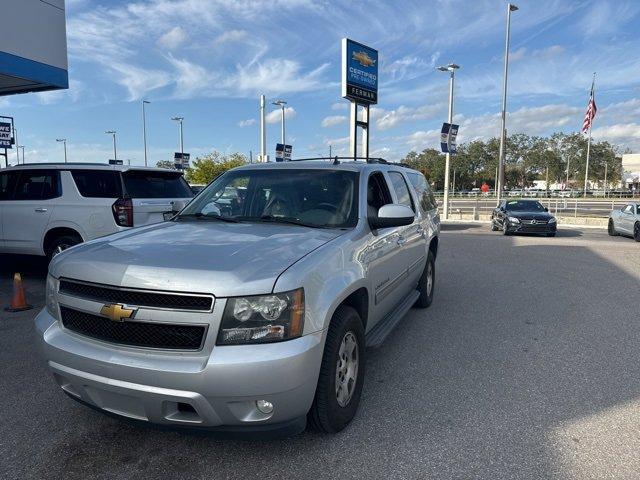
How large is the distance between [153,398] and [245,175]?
2458 millimetres

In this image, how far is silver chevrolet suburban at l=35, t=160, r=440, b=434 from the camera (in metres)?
2.50

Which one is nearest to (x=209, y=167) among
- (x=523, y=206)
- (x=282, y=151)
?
(x=282, y=151)

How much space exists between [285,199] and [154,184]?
4.27 meters

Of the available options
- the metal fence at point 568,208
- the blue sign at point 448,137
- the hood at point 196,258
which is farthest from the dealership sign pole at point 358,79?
the hood at point 196,258

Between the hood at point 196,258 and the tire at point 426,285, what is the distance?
2919mm

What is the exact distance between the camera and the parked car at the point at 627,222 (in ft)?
52.3

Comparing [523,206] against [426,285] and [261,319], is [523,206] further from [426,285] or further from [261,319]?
[261,319]

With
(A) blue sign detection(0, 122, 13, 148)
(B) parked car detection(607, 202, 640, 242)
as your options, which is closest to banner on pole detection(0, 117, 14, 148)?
(A) blue sign detection(0, 122, 13, 148)

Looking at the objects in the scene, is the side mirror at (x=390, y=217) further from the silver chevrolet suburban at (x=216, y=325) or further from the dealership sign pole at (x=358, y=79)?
the dealership sign pole at (x=358, y=79)

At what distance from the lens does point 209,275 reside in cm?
254

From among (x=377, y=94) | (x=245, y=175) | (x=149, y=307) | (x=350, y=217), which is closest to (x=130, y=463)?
(x=149, y=307)

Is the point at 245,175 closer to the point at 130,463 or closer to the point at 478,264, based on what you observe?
the point at 130,463

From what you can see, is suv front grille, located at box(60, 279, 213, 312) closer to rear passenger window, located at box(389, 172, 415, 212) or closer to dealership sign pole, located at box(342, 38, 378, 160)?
rear passenger window, located at box(389, 172, 415, 212)

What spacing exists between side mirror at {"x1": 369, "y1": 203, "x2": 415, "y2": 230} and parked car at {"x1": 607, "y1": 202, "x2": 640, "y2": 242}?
15.3 metres
